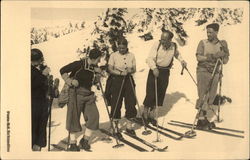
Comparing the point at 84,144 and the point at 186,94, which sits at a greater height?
the point at 186,94

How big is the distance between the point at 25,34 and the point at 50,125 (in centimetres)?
48

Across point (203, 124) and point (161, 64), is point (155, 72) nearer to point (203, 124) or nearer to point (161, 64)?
point (161, 64)

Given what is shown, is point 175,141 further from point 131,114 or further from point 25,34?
point 25,34

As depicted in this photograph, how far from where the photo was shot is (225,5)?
5.85 feet

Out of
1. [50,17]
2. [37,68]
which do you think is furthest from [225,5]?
[37,68]

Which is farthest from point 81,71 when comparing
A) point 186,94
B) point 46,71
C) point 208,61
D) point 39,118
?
point 208,61

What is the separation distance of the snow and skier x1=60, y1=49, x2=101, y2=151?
0.11ft

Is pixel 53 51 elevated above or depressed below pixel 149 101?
above

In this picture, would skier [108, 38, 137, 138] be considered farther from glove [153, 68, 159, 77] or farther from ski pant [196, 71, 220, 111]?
ski pant [196, 71, 220, 111]

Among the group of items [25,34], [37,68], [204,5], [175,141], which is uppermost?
[204,5]

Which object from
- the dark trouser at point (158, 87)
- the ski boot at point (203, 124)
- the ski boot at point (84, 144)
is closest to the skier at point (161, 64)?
the dark trouser at point (158, 87)

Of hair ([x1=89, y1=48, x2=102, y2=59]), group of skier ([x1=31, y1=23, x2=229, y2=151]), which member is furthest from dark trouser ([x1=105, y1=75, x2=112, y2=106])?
hair ([x1=89, y1=48, x2=102, y2=59])

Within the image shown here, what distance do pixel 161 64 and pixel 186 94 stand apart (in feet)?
0.66

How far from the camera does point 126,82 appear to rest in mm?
1775
